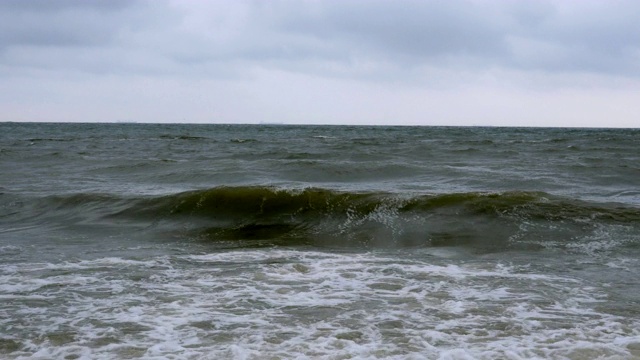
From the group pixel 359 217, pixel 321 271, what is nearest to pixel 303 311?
pixel 321 271

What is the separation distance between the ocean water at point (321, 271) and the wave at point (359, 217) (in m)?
0.05

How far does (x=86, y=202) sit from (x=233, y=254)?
553 cm

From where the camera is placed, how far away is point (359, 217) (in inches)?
444

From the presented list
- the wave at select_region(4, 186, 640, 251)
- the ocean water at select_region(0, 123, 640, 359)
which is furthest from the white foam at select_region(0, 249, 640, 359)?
the wave at select_region(4, 186, 640, 251)

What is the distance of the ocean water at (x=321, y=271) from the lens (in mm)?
4766

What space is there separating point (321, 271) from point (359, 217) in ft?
13.9

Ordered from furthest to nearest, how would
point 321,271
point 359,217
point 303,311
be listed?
point 359,217
point 321,271
point 303,311

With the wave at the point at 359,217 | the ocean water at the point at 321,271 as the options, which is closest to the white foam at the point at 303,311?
the ocean water at the point at 321,271

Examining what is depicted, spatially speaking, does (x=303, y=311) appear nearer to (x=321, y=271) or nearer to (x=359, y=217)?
(x=321, y=271)

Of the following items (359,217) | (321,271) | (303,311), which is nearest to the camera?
(303,311)

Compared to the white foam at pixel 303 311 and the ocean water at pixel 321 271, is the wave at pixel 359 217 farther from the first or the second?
the white foam at pixel 303 311

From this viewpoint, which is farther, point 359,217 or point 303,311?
point 359,217

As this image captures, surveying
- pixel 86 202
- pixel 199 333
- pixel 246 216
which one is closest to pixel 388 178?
pixel 246 216

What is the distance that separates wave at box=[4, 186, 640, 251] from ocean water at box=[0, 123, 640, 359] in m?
0.05
